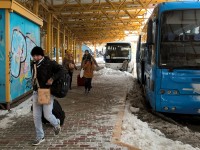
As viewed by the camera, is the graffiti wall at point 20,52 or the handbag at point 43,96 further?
the graffiti wall at point 20,52

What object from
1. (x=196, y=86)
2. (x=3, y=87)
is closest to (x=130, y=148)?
(x=196, y=86)

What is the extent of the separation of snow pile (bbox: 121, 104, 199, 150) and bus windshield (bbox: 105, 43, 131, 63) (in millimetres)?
19866

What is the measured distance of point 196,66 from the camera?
7.74 m

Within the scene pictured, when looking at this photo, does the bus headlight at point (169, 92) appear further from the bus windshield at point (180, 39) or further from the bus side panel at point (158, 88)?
the bus windshield at point (180, 39)

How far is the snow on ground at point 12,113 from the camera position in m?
7.24

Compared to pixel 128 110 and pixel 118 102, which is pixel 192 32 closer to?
pixel 128 110

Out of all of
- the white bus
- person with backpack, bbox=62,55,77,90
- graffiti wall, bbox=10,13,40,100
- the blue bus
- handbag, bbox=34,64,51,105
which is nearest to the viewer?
handbag, bbox=34,64,51,105

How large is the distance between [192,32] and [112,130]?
336 cm

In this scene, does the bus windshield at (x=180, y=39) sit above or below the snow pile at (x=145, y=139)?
above

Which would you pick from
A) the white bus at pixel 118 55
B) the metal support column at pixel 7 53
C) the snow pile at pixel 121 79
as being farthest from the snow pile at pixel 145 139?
the white bus at pixel 118 55

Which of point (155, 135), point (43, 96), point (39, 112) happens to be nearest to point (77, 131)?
point (39, 112)

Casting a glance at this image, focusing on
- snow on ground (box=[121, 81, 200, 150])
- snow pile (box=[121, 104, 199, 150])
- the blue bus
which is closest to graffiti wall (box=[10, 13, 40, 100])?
snow on ground (box=[121, 81, 200, 150])

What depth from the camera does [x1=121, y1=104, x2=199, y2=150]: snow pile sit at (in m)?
5.70

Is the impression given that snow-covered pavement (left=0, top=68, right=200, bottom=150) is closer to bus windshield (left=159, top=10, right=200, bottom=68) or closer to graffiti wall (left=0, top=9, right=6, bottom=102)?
graffiti wall (left=0, top=9, right=6, bottom=102)
